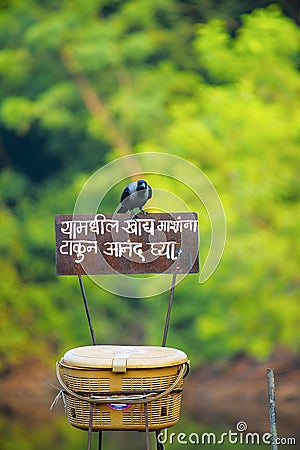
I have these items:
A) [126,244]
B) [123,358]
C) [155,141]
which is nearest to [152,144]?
[155,141]

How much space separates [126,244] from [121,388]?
483 millimetres

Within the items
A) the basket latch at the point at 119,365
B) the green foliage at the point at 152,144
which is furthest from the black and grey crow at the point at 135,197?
the green foliage at the point at 152,144

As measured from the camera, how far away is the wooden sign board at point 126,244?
7.73 feet

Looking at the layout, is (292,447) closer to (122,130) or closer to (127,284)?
(127,284)

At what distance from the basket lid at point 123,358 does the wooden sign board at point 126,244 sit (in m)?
0.28

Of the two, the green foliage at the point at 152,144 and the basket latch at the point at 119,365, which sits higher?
the green foliage at the point at 152,144

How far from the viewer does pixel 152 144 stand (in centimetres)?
725

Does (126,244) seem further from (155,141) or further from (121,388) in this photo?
(155,141)

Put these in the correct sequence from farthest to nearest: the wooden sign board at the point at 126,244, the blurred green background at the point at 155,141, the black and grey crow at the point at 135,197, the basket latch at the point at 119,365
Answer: the blurred green background at the point at 155,141, the black and grey crow at the point at 135,197, the wooden sign board at the point at 126,244, the basket latch at the point at 119,365

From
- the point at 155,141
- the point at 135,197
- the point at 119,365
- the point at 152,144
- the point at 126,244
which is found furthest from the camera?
the point at 155,141

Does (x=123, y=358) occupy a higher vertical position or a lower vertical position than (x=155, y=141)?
lower

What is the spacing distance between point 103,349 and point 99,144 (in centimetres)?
604

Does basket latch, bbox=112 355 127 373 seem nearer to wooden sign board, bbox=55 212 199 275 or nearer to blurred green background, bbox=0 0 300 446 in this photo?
wooden sign board, bbox=55 212 199 275

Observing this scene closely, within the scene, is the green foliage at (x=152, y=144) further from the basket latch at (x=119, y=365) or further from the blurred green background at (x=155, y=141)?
the basket latch at (x=119, y=365)
